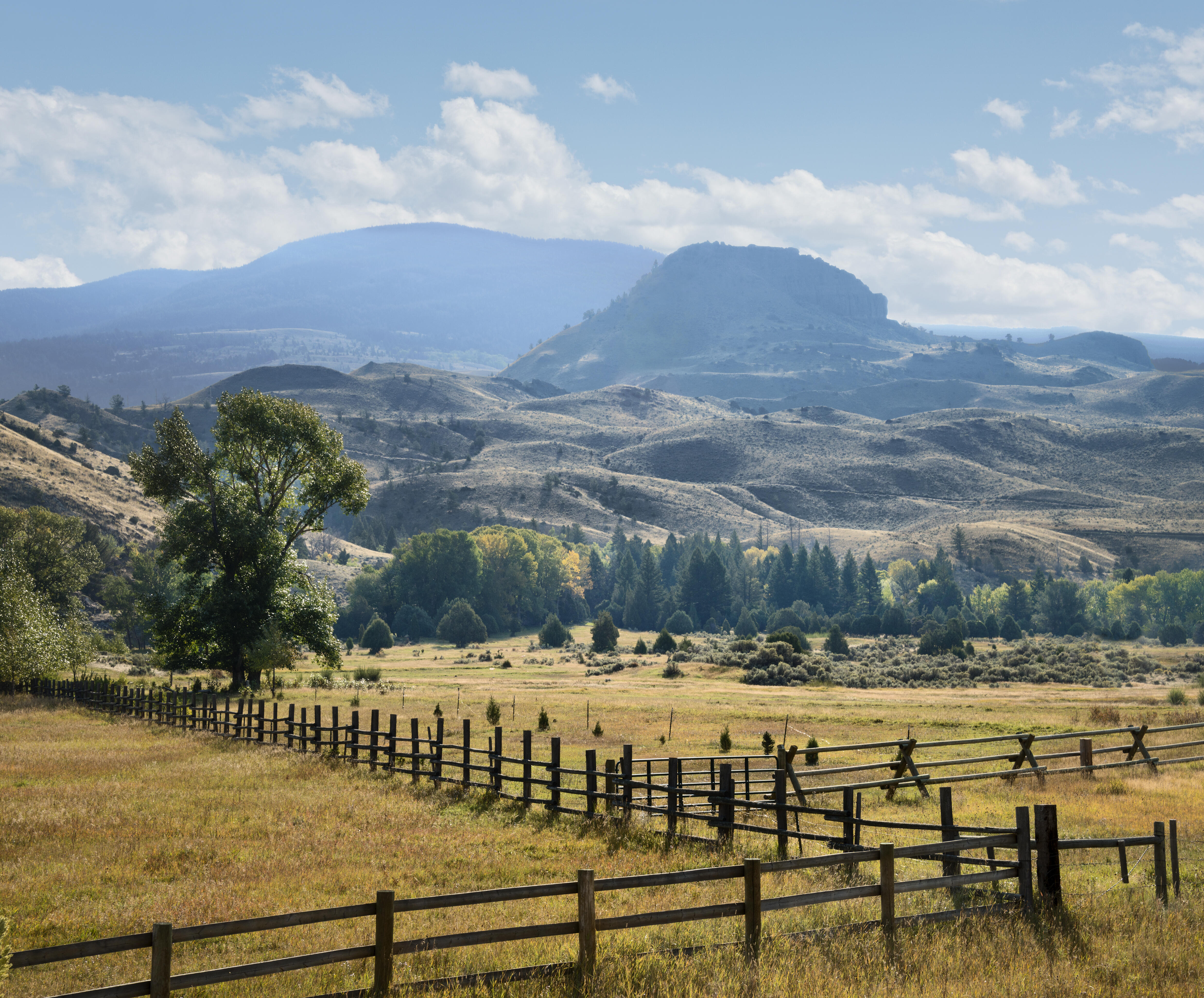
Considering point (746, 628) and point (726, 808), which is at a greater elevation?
point (726, 808)

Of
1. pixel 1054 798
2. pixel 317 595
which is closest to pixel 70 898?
pixel 1054 798

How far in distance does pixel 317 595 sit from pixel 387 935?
46932 mm

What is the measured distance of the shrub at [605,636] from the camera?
109 m

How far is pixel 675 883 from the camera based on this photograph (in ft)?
33.9

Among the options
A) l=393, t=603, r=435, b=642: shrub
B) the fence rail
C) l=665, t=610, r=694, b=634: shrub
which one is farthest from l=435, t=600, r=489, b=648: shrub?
the fence rail

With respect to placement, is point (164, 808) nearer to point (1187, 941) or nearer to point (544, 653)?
point (1187, 941)

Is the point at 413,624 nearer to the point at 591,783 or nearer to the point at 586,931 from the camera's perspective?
the point at 591,783

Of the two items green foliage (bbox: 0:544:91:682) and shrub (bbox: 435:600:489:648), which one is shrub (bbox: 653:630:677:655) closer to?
shrub (bbox: 435:600:489:648)

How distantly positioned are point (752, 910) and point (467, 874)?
19.3 feet

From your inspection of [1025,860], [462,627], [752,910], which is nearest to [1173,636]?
[462,627]

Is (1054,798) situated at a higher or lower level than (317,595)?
lower

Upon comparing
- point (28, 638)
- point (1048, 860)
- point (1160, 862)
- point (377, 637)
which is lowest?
point (377, 637)

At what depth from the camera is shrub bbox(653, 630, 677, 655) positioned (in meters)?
102

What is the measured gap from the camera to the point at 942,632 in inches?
4161
